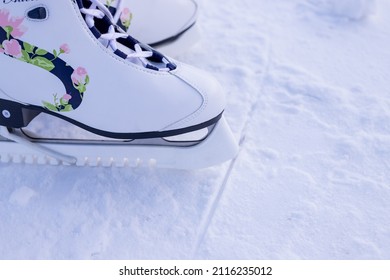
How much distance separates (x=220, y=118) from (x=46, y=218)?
14.0 inches

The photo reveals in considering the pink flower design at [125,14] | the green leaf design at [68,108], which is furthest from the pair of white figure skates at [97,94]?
the pink flower design at [125,14]

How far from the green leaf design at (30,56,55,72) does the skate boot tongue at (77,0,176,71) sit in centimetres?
9

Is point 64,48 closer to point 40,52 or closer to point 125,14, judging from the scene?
point 40,52

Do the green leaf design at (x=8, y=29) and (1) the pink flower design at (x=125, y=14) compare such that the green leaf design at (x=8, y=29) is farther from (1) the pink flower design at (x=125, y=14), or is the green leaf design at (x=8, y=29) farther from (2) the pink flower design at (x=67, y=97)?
(1) the pink flower design at (x=125, y=14)

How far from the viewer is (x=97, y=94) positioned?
1.08m

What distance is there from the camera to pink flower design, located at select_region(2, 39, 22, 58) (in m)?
1.05

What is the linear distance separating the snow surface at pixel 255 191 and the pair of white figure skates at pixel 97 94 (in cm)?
4

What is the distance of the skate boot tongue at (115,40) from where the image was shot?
1.06m

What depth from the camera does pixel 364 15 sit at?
1.66m

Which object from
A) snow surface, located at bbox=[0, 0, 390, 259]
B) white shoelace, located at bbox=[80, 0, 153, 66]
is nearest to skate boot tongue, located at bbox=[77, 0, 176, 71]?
white shoelace, located at bbox=[80, 0, 153, 66]

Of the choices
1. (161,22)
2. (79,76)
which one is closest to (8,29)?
(79,76)

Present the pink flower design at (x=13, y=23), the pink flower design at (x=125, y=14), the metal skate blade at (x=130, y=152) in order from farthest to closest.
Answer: the pink flower design at (x=125, y=14) → the metal skate blade at (x=130, y=152) → the pink flower design at (x=13, y=23)

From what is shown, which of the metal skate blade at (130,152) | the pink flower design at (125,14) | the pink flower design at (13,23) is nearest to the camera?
the pink flower design at (13,23)

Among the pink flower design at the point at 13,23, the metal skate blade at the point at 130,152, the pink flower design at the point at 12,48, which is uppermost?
the pink flower design at the point at 13,23
